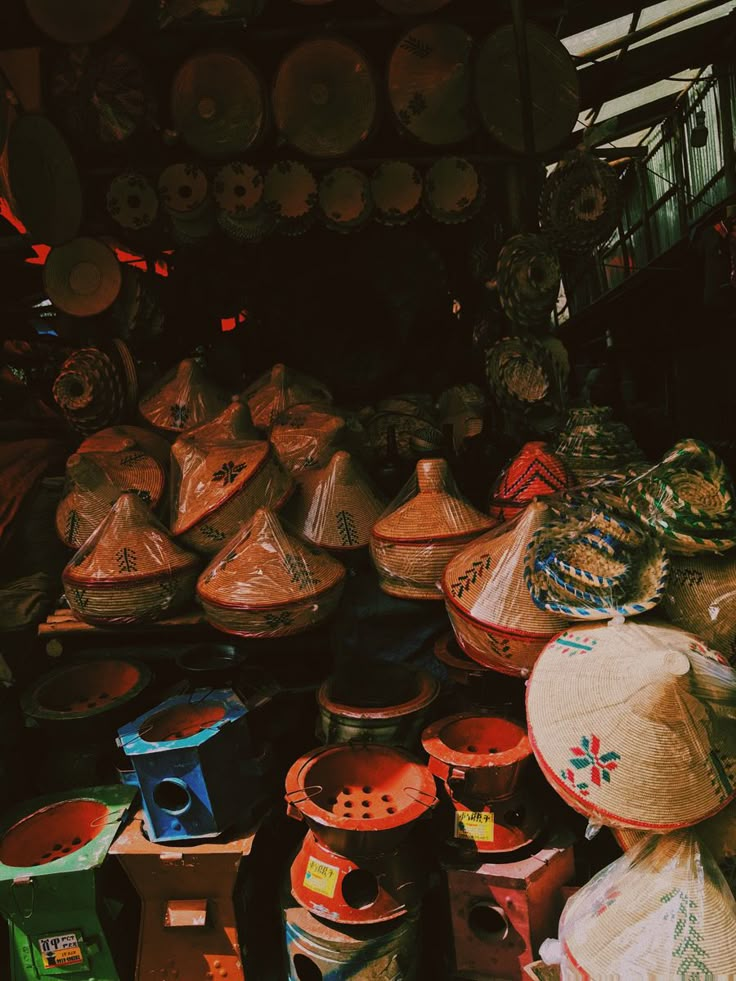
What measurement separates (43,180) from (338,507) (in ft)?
10.4

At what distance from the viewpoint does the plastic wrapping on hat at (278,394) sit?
14.1 ft

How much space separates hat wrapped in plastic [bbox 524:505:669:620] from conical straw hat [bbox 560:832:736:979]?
67 centimetres

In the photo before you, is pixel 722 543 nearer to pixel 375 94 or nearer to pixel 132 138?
pixel 375 94

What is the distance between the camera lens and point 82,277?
15.8 feet

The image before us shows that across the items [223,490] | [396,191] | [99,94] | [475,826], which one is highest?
[99,94]

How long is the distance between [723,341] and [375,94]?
18.9 feet

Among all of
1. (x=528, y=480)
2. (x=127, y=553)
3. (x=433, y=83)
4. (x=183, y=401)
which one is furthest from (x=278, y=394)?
(x=433, y=83)

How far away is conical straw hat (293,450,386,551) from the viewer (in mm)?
3238

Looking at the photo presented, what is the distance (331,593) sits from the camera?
2.76m

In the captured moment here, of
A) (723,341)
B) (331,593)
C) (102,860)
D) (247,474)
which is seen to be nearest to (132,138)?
(247,474)

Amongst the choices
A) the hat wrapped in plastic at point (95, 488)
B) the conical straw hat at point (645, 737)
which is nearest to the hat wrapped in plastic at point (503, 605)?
the conical straw hat at point (645, 737)

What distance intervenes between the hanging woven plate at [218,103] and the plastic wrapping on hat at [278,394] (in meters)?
1.71

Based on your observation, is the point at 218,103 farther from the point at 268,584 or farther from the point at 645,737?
the point at 645,737

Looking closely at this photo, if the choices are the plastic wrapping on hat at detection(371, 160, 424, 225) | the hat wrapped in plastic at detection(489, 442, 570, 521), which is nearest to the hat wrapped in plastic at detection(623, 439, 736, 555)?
the hat wrapped in plastic at detection(489, 442, 570, 521)
